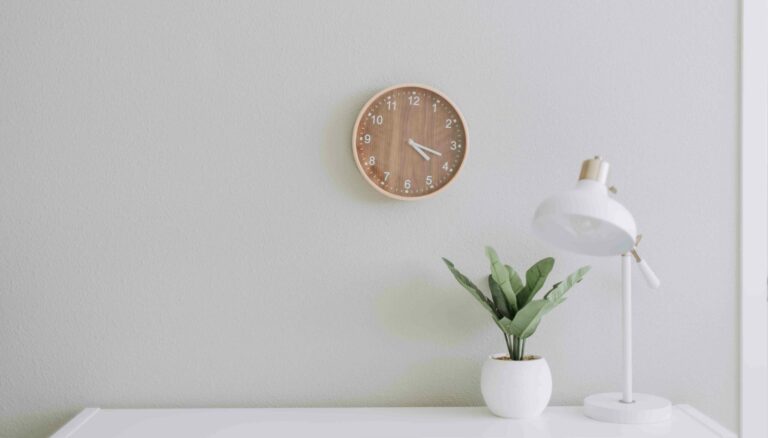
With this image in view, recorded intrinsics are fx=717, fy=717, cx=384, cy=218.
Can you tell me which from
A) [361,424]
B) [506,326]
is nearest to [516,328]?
[506,326]

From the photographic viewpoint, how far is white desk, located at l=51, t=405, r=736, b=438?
1402 millimetres

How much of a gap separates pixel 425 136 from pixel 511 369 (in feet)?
1.78

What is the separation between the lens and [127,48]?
1.62m

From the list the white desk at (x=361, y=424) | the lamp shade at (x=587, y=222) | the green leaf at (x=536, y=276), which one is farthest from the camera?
the green leaf at (x=536, y=276)

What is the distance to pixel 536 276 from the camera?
4.97ft

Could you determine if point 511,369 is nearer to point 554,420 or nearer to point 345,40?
point 554,420

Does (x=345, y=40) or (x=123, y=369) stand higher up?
(x=345, y=40)

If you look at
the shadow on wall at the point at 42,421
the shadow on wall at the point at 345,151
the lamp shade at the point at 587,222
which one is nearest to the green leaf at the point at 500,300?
the lamp shade at the point at 587,222

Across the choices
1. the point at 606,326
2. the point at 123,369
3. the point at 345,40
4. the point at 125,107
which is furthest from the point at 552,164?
the point at 123,369

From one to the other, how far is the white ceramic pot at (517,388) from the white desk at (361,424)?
25 mm

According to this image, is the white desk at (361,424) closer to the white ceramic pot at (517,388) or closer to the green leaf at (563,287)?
the white ceramic pot at (517,388)

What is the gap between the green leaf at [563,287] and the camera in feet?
4.83

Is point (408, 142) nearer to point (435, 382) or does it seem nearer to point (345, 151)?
→ point (345, 151)

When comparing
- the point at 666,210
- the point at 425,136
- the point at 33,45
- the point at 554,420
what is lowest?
the point at 554,420
